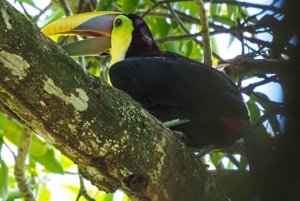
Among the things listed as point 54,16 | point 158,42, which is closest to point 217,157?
point 158,42

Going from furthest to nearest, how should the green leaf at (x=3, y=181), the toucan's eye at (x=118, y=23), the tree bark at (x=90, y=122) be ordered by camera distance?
the toucan's eye at (x=118, y=23) < the green leaf at (x=3, y=181) < the tree bark at (x=90, y=122)

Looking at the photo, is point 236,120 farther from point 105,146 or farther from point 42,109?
point 42,109

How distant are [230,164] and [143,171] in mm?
1450

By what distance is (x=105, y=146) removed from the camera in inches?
53.0

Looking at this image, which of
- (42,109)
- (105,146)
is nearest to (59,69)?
(42,109)

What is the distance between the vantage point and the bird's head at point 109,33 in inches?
102

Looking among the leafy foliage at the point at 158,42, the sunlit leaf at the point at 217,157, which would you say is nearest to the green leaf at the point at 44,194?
the leafy foliage at the point at 158,42

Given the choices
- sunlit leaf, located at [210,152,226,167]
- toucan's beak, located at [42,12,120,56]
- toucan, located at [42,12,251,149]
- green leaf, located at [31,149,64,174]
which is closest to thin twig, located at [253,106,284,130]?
toucan, located at [42,12,251,149]

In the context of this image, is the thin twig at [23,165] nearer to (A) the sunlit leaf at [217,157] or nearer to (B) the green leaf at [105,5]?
(B) the green leaf at [105,5]

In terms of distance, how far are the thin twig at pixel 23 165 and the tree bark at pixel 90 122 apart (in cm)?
120

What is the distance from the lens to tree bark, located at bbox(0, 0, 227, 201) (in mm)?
1173

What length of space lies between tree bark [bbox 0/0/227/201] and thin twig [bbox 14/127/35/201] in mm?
1201

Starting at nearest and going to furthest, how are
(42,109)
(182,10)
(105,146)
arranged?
(42,109) < (105,146) < (182,10)

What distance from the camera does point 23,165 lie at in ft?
8.58
